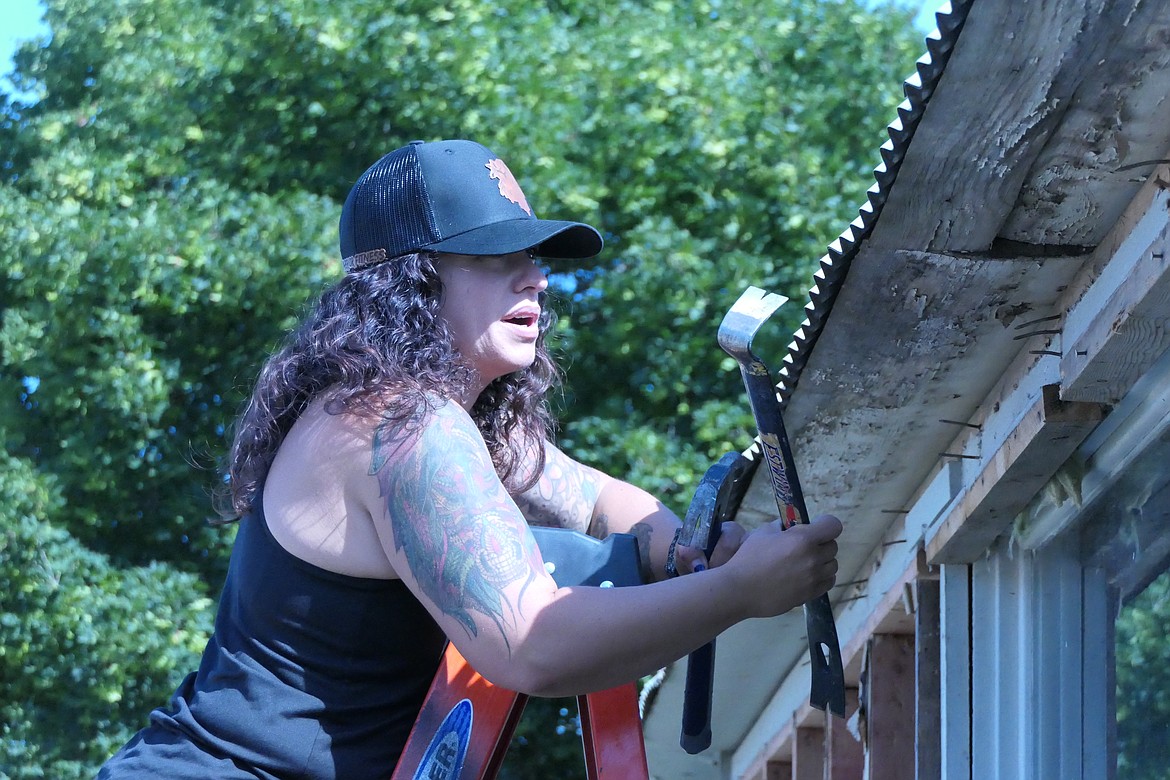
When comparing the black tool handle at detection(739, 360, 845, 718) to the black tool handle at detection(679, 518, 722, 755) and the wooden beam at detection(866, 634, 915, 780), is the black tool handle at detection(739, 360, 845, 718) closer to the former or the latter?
the black tool handle at detection(679, 518, 722, 755)

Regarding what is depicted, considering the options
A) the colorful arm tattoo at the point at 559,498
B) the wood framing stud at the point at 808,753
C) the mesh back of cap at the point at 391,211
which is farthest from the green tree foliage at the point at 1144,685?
the wood framing stud at the point at 808,753

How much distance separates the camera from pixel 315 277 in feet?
33.3

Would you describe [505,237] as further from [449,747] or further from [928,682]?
[928,682]

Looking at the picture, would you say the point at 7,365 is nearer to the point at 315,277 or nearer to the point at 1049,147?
the point at 315,277

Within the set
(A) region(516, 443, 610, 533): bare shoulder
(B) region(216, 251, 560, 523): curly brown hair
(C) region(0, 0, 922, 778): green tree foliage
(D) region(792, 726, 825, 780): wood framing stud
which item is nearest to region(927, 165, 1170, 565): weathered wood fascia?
(A) region(516, 443, 610, 533): bare shoulder

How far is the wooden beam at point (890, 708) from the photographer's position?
3576 millimetres

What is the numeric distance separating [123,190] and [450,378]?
9.96 meters

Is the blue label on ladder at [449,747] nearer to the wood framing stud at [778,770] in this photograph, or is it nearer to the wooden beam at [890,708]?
the wooden beam at [890,708]

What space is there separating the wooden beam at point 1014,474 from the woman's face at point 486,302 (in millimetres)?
857

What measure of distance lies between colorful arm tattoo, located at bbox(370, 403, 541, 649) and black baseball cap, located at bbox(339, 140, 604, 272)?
38 centimetres

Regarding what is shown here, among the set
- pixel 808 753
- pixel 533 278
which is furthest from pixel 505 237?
pixel 808 753

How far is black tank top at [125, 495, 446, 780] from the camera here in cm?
218

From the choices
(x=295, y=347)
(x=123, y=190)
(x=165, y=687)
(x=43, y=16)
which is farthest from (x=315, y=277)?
(x=295, y=347)

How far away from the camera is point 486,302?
2369 millimetres
